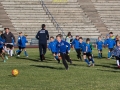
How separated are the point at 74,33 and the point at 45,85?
35.4 metres

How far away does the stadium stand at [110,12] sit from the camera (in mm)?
52787

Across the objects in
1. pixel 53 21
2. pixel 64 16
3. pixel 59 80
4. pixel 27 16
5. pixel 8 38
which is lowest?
pixel 59 80

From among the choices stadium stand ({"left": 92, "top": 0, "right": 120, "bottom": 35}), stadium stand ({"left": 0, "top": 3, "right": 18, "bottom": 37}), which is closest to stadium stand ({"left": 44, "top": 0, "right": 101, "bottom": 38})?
stadium stand ({"left": 92, "top": 0, "right": 120, "bottom": 35})

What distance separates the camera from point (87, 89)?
46.6 ft

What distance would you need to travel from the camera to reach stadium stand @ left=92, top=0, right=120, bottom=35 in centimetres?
5279

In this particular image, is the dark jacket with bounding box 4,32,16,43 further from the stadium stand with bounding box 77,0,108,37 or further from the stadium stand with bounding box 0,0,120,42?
the stadium stand with bounding box 77,0,108,37

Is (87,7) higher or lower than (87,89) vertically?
higher

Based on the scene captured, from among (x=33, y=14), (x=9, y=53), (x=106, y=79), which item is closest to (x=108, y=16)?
(x=33, y=14)

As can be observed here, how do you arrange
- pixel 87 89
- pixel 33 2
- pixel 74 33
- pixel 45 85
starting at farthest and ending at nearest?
pixel 33 2
pixel 74 33
pixel 45 85
pixel 87 89

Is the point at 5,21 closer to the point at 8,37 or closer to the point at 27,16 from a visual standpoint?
the point at 27,16

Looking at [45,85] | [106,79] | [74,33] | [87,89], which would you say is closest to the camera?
[87,89]

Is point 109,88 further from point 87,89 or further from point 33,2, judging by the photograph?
point 33,2

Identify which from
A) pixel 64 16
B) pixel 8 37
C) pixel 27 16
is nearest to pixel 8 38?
pixel 8 37

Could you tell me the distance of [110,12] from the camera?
5469cm
